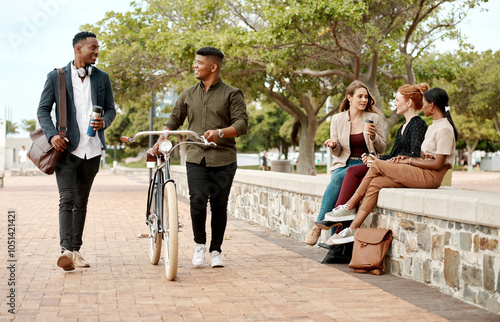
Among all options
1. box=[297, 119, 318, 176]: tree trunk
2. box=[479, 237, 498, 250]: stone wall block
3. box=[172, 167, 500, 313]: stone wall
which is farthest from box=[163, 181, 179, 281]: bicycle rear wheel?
box=[297, 119, 318, 176]: tree trunk

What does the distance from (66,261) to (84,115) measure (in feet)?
4.28

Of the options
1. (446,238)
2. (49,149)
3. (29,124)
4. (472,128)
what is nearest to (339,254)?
(446,238)

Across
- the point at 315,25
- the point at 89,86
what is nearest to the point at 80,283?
the point at 89,86

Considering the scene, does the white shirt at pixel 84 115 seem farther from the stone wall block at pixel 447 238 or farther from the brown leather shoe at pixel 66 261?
the stone wall block at pixel 447 238

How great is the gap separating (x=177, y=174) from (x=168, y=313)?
16024 millimetres

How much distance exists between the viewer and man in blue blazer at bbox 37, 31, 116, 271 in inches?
228

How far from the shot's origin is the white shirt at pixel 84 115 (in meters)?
5.89

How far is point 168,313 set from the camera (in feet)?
14.3

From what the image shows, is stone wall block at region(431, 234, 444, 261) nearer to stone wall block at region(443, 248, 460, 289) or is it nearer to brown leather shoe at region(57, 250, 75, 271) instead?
stone wall block at region(443, 248, 460, 289)

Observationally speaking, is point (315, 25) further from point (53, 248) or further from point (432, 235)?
point (432, 235)

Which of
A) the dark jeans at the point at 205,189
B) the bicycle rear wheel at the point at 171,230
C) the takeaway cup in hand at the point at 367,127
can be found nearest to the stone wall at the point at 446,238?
the takeaway cup in hand at the point at 367,127

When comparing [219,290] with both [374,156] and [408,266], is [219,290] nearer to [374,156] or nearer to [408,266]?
[408,266]

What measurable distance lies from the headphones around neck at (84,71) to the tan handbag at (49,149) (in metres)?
0.16

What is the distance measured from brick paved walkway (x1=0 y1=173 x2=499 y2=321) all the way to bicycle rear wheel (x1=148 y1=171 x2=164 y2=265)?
155 millimetres
